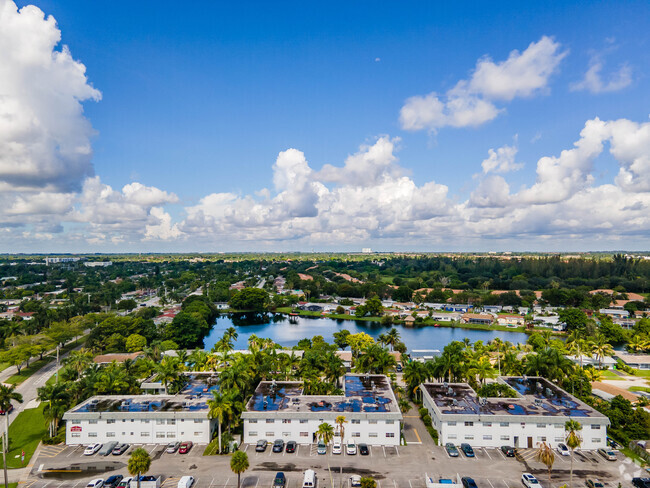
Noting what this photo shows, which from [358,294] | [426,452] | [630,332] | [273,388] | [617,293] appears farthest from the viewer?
[358,294]

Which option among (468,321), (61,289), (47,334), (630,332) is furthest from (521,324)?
(61,289)

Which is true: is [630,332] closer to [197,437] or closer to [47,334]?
[197,437]

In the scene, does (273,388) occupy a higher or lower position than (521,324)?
higher

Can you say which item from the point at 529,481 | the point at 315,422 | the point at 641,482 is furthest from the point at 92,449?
the point at 641,482

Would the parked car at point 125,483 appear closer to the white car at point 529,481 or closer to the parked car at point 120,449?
the parked car at point 120,449

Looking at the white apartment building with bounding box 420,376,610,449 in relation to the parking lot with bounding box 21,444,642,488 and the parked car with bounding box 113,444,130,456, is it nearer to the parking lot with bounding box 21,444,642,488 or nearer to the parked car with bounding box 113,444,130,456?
the parking lot with bounding box 21,444,642,488

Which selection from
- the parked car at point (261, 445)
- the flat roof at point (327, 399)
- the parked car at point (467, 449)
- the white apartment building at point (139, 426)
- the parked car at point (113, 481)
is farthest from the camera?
the flat roof at point (327, 399)

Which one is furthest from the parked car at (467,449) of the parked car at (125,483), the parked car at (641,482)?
the parked car at (125,483)
